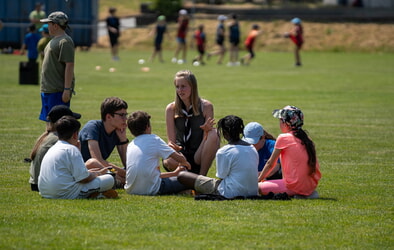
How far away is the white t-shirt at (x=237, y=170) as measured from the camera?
817 cm

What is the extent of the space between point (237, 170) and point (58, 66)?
360cm

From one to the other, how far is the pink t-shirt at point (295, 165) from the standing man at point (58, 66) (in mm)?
3441

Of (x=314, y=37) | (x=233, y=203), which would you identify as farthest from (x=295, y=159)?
(x=314, y=37)

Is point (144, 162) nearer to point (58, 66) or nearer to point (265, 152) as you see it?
point (265, 152)

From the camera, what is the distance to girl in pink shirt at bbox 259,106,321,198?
8.34m

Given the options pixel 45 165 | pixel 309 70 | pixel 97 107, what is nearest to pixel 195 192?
pixel 45 165

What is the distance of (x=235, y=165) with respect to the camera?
8188 mm

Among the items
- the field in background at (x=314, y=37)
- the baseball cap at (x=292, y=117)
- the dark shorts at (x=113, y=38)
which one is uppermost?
the baseball cap at (x=292, y=117)

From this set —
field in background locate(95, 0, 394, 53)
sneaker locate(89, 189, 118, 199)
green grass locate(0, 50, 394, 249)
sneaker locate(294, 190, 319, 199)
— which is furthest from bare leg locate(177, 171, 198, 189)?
field in background locate(95, 0, 394, 53)

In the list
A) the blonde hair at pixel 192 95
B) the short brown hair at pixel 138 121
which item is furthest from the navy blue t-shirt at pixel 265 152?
the short brown hair at pixel 138 121

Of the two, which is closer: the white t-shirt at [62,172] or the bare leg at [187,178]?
the white t-shirt at [62,172]

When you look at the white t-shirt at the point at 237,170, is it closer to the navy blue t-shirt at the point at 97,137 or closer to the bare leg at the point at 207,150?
the bare leg at the point at 207,150

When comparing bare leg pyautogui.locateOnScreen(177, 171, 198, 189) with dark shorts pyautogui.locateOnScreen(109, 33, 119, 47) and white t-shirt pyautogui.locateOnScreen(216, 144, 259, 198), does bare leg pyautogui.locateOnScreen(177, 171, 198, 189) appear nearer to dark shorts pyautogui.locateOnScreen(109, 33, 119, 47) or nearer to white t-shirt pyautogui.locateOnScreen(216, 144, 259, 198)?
white t-shirt pyautogui.locateOnScreen(216, 144, 259, 198)

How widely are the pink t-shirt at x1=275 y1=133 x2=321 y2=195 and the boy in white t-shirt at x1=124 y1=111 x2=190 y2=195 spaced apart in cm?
119
